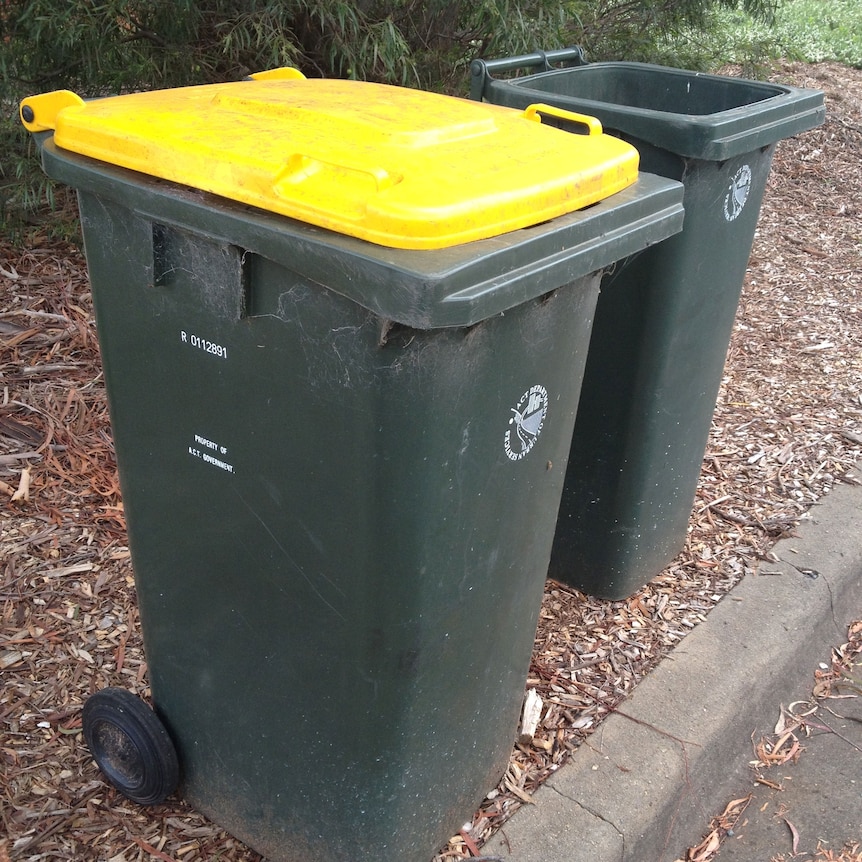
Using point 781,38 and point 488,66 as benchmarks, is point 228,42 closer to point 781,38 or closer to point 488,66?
point 488,66

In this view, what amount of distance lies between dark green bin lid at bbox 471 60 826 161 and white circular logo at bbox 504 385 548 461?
0.93 m

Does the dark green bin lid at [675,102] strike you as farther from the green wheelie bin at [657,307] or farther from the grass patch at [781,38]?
the grass patch at [781,38]

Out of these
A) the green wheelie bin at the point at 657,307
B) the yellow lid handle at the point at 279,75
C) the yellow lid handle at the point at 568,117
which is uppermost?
the yellow lid handle at the point at 568,117

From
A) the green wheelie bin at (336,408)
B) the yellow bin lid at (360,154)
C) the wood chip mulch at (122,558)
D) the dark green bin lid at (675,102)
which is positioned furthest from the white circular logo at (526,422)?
the wood chip mulch at (122,558)

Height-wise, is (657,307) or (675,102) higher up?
(675,102)

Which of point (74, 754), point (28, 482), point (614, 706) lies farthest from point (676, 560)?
point (28, 482)

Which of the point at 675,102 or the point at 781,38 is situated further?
the point at 781,38

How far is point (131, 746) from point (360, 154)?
1.45 m

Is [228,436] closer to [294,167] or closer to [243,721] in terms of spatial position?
[294,167]

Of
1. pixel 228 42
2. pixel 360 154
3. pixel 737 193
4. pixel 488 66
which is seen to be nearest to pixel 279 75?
pixel 488 66

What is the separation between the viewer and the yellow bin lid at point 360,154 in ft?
4.78

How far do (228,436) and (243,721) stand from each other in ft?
2.24

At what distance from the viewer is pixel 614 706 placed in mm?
2682

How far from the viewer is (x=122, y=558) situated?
301 cm
